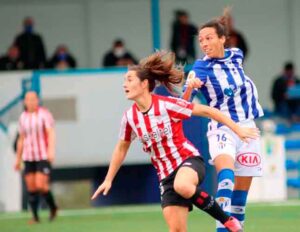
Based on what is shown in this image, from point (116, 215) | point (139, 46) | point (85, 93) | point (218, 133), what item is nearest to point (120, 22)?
point (139, 46)

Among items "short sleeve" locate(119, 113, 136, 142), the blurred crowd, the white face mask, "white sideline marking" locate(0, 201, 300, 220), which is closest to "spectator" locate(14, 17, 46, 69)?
the blurred crowd

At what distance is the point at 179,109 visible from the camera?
1060cm

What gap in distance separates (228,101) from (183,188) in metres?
1.48

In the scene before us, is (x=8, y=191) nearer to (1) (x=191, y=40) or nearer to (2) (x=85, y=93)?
(2) (x=85, y=93)

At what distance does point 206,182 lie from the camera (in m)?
20.8

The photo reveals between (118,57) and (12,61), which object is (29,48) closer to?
(12,61)

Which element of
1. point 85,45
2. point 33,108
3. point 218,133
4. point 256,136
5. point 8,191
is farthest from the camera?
point 85,45

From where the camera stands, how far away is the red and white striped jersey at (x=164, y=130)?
10586mm

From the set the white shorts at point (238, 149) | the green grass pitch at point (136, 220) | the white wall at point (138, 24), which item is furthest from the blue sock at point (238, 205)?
the white wall at point (138, 24)

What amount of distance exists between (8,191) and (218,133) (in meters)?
9.38

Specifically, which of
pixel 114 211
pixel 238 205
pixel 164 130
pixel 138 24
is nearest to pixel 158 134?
pixel 164 130

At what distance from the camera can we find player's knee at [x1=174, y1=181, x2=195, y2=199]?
1034cm

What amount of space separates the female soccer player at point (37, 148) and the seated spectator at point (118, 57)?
16.5 ft

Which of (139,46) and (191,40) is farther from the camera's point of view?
(139,46)
